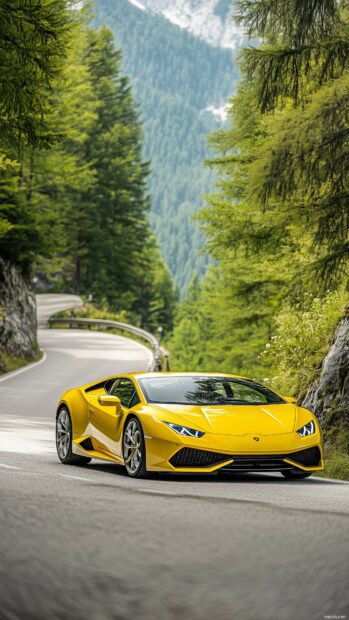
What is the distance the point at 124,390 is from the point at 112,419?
2.02 ft

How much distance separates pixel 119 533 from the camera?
421 cm

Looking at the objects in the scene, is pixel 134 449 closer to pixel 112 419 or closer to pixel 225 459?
pixel 112 419

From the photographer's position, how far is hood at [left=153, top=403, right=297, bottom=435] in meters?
10.4

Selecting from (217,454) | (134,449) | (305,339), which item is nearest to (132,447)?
(134,449)

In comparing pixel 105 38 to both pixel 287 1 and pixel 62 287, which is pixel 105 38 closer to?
pixel 62 287

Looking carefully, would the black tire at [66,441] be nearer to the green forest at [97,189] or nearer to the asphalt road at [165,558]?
→ the asphalt road at [165,558]

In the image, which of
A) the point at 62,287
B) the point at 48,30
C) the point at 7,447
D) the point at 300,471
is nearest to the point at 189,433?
the point at 300,471

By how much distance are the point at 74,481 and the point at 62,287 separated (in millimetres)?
76990

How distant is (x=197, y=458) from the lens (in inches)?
400

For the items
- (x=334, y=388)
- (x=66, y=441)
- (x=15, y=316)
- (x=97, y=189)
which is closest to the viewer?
(x=66, y=441)

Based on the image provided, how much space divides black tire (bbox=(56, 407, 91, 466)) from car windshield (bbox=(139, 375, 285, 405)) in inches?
58.5

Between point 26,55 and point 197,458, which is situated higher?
point 26,55

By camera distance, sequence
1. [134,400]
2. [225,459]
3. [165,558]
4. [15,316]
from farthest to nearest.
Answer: [15,316], [134,400], [225,459], [165,558]

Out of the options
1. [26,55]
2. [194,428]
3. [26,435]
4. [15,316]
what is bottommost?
[26,435]
